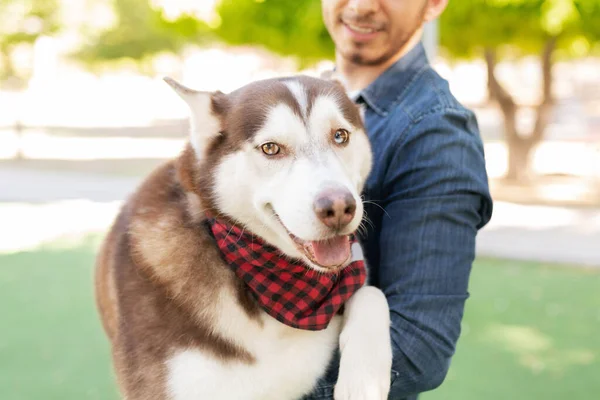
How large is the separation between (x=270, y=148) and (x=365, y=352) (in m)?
0.64

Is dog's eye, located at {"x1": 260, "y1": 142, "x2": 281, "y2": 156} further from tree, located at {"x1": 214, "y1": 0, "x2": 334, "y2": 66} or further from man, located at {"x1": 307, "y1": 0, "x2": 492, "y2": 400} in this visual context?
tree, located at {"x1": 214, "y1": 0, "x2": 334, "y2": 66}

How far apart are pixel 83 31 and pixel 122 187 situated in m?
21.2

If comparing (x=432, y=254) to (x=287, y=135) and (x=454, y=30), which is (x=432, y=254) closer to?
(x=287, y=135)

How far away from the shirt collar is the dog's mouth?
0.66 meters

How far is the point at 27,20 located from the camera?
30.5 metres

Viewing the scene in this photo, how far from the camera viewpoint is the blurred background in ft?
16.7

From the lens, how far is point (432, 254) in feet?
7.05

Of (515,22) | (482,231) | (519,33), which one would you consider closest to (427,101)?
(482,231)

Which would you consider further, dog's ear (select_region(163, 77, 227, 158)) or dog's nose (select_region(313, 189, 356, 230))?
dog's ear (select_region(163, 77, 227, 158))

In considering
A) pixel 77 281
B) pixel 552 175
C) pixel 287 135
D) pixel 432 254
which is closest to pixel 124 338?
pixel 287 135

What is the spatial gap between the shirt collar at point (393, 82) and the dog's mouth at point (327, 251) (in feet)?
2.16

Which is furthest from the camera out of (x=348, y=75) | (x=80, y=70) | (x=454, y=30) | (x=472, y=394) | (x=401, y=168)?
(x=80, y=70)

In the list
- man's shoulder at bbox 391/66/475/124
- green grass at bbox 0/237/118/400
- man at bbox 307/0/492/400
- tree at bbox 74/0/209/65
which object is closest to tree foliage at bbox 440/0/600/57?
green grass at bbox 0/237/118/400

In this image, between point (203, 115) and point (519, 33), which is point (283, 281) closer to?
point (203, 115)
